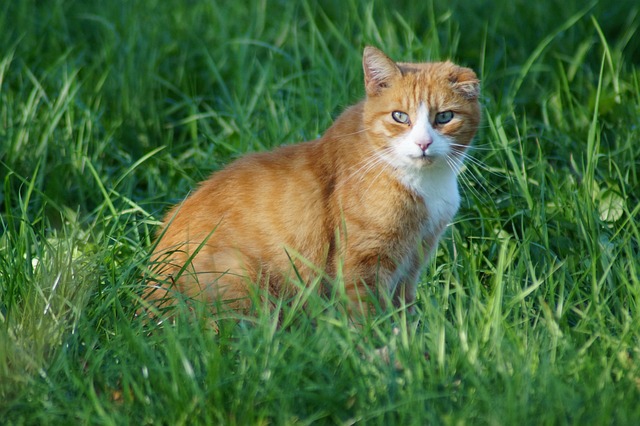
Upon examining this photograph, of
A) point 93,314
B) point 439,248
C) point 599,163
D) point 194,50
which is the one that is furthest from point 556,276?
point 194,50

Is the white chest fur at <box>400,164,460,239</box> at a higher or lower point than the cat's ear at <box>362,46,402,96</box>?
lower

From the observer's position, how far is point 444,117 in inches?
124

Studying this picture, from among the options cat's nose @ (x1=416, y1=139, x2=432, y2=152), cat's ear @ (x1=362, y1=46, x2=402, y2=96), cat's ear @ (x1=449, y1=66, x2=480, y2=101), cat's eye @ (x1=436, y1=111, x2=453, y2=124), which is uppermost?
cat's ear @ (x1=362, y1=46, x2=402, y2=96)

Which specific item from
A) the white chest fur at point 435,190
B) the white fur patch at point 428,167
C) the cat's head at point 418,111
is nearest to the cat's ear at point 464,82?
the cat's head at point 418,111

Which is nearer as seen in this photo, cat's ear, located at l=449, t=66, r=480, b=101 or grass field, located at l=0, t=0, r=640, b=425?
grass field, located at l=0, t=0, r=640, b=425

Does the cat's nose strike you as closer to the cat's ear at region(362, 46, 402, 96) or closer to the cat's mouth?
the cat's mouth

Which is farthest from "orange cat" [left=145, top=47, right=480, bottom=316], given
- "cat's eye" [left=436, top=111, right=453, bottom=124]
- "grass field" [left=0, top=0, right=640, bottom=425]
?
"grass field" [left=0, top=0, right=640, bottom=425]

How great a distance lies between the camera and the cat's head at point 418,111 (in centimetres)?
305

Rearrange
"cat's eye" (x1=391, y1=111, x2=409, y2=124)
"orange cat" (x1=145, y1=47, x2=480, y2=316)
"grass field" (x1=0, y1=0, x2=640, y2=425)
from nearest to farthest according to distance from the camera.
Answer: "grass field" (x1=0, y1=0, x2=640, y2=425) → "orange cat" (x1=145, y1=47, x2=480, y2=316) → "cat's eye" (x1=391, y1=111, x2=409, y2=124)

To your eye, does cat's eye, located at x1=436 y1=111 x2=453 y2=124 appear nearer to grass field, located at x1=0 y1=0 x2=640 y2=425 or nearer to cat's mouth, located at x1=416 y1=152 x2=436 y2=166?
cat's mouth, located at x1=416 y1=152 x2=436 y2=166

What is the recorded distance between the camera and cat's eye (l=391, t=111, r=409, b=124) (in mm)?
3110

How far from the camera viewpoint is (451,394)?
226 centimetres

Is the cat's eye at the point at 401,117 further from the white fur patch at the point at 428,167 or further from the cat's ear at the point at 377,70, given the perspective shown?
the cat's ear at the point at 377,70

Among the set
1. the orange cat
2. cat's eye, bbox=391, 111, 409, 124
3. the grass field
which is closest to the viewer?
the grass field
